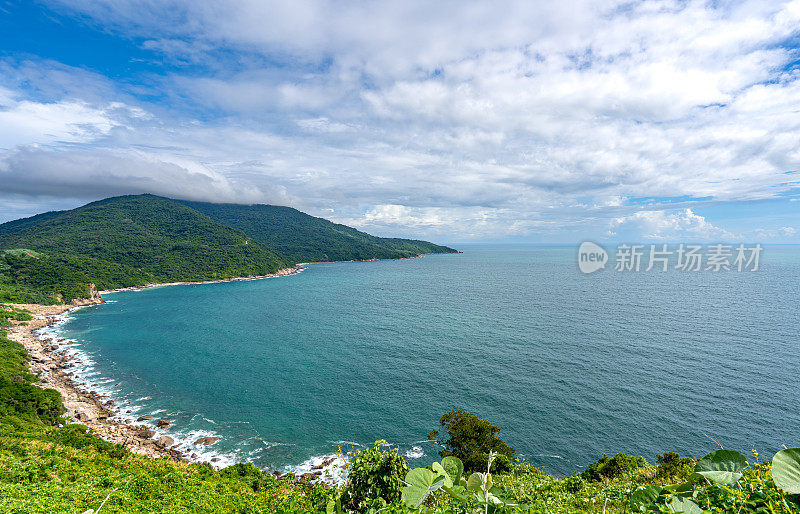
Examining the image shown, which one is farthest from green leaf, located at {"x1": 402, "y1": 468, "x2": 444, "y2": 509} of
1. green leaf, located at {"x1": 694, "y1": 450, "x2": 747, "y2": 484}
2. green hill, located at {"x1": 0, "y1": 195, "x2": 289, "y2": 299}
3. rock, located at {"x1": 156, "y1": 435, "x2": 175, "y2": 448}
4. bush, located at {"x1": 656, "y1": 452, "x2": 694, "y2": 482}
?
green hill, located at {"x1": 0, "y1": 195, "x2": 289, "y2": 299}

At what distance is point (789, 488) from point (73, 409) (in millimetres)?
45458

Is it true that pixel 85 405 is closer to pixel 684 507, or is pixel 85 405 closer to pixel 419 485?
pixel 419 485

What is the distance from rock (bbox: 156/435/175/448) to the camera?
2696 cm

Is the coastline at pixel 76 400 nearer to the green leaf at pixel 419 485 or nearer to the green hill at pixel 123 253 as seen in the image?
the green leaf at pixel 419 485

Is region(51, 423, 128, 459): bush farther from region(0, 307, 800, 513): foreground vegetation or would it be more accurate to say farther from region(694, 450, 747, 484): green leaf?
region(694, 450, 747, 484): green leaf

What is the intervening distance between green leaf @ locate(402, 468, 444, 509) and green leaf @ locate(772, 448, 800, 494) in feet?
8.35

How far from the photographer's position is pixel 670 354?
43.3 metres

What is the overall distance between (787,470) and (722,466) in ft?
1.64

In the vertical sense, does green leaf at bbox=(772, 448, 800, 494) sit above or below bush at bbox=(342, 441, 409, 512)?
above

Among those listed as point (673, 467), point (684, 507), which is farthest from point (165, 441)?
point (673, 467)

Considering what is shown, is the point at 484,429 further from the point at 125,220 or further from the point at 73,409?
the point at 125,220

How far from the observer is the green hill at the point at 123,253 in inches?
3469

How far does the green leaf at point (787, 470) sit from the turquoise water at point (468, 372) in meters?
25.6

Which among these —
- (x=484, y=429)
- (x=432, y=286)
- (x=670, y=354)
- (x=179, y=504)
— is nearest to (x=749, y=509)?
(x=179, y=504)
